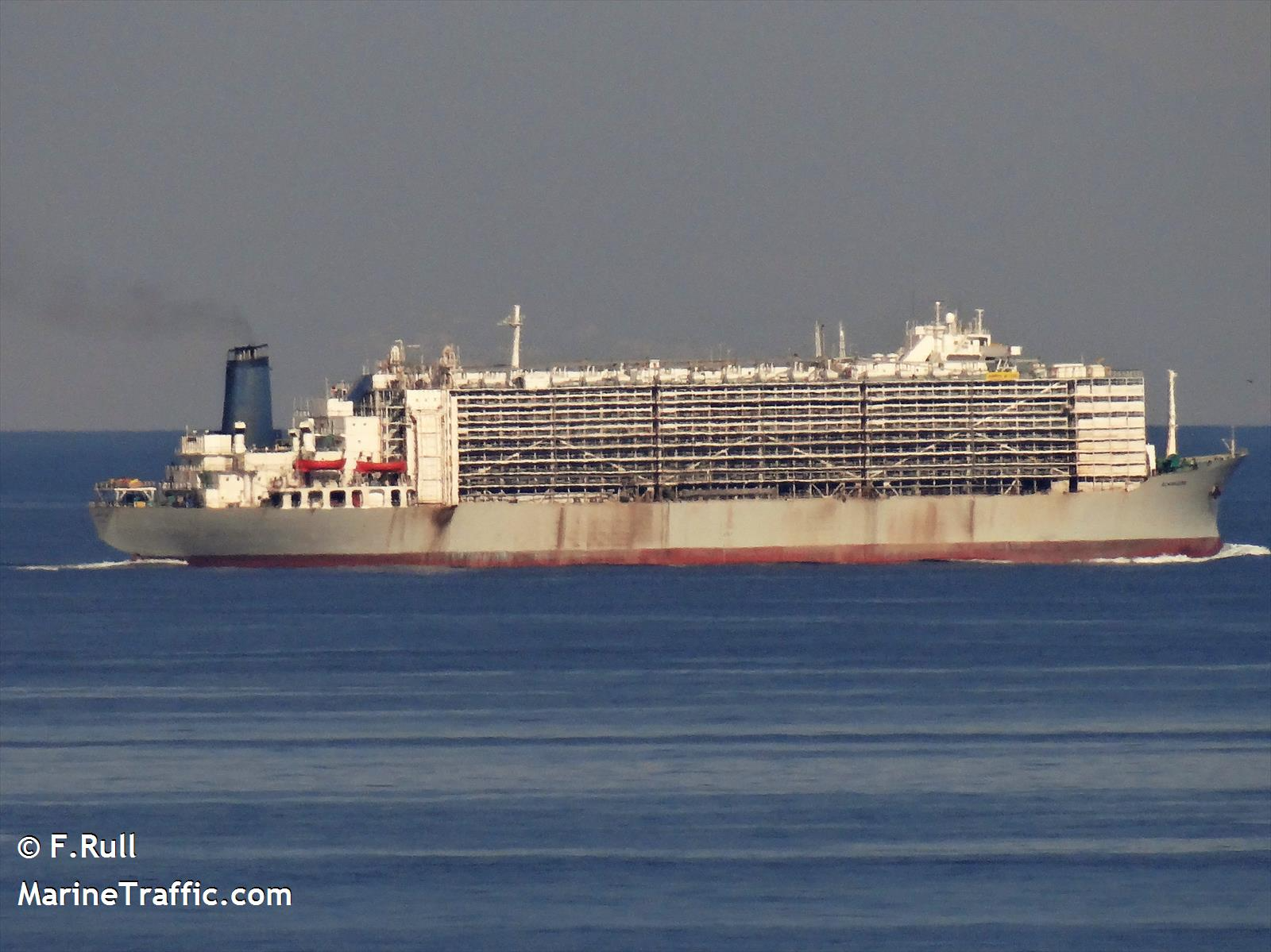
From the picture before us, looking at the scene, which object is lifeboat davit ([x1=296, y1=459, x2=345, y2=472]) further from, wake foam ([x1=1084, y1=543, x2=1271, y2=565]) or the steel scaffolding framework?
wake foam ([x1=1084, y1=543, x2=1271, y2=565])

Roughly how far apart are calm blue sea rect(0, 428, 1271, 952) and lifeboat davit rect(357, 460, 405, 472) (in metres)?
11.9

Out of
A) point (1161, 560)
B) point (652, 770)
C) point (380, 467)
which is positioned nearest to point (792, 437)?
point (1161, 560)

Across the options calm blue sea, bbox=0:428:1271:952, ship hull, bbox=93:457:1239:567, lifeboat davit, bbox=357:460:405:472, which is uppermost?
lifeboat davit, bbox=357:460:405:472

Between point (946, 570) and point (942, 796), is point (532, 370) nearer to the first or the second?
point (946, 570)

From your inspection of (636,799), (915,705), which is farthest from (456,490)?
(636,799)

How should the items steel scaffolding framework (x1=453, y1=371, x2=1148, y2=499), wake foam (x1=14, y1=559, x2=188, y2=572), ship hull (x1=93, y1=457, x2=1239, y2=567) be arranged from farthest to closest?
steel scaffolding framework (x1=453, y1=371, x2=1148, y2=499) → wake foam (x1=14, y1=559, x2=188, y2=572) → ship hull (x1=93, y1=457, x2=1239, y2=567)

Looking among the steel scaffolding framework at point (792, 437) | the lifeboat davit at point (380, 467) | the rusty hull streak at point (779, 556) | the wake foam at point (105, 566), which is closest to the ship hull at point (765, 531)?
the rusty hull streak at point (779, 556)

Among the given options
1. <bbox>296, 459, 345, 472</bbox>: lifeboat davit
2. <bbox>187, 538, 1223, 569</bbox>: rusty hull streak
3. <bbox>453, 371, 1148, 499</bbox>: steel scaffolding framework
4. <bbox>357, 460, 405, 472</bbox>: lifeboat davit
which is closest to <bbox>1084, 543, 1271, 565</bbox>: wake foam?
<bbox>187, 538, 1223, 569</bbox>: rusty hull streak

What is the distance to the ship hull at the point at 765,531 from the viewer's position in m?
78.4

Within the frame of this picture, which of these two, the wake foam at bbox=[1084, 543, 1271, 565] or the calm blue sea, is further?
the wake foam at bbox=[1084, 543, 1271, 565]

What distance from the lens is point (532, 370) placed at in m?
82.9

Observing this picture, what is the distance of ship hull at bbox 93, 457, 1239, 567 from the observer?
3086 inches

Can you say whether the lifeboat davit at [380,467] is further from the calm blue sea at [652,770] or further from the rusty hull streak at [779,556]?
the calm blue sea at [652,770]

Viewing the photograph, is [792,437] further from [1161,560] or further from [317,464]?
[317,464]
